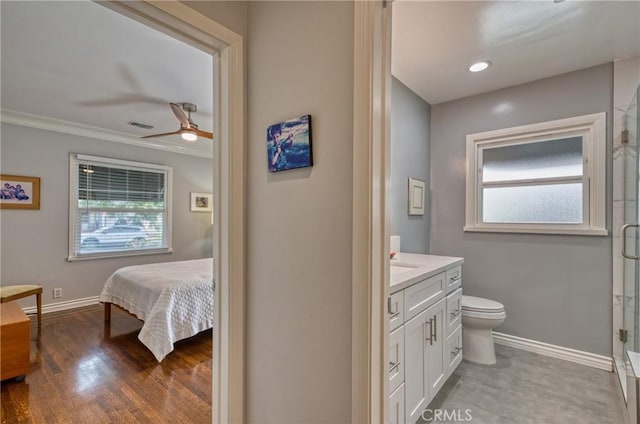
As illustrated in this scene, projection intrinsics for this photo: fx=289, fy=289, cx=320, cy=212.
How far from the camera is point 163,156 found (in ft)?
15.3

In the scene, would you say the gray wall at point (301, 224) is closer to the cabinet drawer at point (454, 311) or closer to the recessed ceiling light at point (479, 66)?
the cabinet drawer at point (454, 311)

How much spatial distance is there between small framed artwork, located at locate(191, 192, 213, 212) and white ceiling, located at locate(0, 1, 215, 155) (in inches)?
67.0

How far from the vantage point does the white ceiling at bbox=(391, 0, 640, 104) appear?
1.73 metres

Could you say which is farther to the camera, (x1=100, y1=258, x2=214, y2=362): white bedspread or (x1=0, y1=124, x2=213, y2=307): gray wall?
(x1=0, y1=124, x2=213, y2=307): gray wall

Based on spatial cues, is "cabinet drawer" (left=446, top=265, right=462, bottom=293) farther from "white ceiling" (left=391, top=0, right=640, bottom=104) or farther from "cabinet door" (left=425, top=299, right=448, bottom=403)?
"white ceiling" (left=391, top=0, right=640, bottom=104)

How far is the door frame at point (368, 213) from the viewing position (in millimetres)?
934

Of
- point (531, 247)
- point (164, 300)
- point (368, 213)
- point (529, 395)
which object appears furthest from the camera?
point (531, 247)

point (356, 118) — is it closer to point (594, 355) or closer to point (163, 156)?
point (594, 355)

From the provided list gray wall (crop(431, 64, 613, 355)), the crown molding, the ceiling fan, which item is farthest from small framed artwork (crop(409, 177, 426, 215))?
the crown molding

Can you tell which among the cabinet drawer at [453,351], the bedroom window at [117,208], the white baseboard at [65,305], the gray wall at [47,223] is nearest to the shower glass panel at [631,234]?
the cabinet drawer at [453,351]

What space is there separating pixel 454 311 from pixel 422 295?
653mm

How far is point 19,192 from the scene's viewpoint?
336cm

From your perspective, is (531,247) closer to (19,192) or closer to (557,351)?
(557,351)

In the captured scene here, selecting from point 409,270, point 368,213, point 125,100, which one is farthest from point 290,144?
point 125,100
